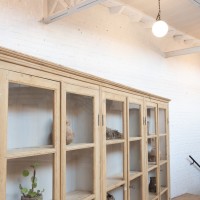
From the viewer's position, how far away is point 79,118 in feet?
6.40

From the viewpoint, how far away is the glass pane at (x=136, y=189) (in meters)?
2.51

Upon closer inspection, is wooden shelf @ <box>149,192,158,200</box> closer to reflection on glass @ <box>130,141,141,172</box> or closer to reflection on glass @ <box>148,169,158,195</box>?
reflection on glass @ <box>148,169,158,195</box>

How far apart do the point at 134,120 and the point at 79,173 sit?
0.91m

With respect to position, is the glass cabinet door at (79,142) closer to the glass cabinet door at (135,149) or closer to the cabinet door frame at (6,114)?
the cabinet door frame at (6,114)

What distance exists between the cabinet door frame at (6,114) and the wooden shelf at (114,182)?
2.09ft

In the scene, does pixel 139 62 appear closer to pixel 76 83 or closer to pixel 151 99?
pixel 151 99

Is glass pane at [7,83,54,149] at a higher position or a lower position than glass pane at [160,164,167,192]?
higher

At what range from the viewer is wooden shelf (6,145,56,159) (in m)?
1.33

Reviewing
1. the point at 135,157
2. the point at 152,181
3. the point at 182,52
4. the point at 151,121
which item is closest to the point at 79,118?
the point at 135,157

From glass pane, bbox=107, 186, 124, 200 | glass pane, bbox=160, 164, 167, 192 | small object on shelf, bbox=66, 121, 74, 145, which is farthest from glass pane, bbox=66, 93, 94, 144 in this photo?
glass pane, bbox=160, 164, 167, 192

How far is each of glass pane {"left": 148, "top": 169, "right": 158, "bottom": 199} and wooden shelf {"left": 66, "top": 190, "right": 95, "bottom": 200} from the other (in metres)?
1.13

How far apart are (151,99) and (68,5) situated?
1.32 m

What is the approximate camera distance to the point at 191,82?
5195mm

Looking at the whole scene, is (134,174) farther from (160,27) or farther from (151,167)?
(160,27)
